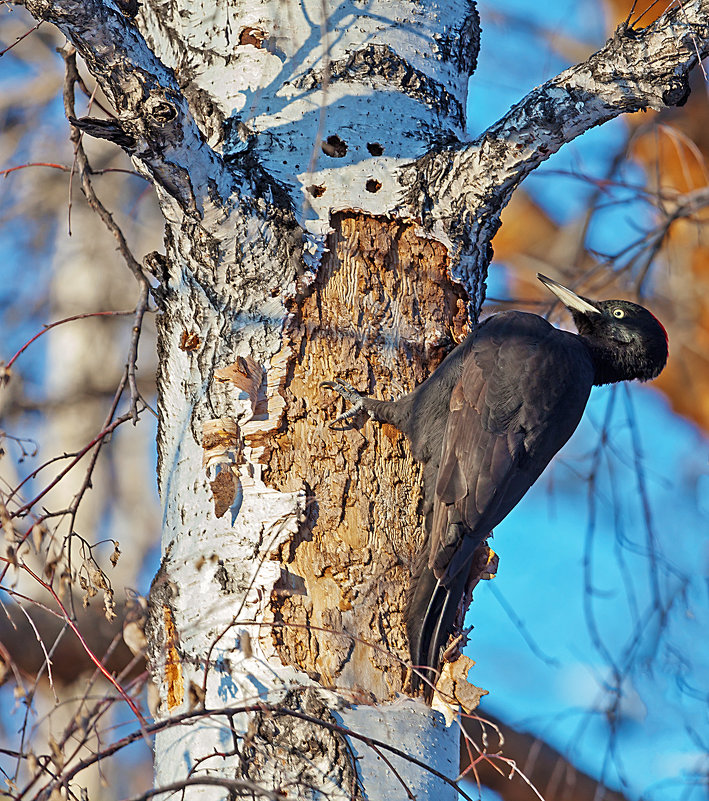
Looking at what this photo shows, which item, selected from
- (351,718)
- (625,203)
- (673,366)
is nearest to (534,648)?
(351,718)

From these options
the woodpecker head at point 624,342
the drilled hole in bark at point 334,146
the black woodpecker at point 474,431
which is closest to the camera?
the black woodpecker at point 474,431

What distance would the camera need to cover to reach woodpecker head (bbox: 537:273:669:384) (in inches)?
136

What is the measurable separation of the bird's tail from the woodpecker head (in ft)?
4.46

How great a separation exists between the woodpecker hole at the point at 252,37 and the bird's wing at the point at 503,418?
1.00 metres

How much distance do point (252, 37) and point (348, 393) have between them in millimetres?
1015

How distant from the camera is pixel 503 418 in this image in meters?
2.83

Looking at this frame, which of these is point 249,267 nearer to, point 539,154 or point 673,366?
point 539,154

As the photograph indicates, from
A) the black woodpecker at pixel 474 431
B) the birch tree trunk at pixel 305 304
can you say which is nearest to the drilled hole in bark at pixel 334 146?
the birch tree trunk at pixel 305 304

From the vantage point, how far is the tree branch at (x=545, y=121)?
2018mm

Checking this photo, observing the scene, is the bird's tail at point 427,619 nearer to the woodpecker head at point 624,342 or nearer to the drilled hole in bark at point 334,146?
the drilled hole in bark at point 334,146

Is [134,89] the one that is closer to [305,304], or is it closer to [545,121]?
[305,304]

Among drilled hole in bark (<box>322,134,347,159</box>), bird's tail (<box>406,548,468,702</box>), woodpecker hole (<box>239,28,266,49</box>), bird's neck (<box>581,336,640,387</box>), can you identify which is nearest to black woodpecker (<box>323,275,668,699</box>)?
bird's tail (<box>406,548,468,702</box>)

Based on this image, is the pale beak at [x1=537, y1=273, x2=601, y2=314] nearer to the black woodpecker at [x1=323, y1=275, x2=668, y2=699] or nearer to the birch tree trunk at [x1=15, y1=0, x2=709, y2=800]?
the black woodpecker at [x1=323, y1=275, x2=668, y2=699]

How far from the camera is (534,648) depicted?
329 centimetres
